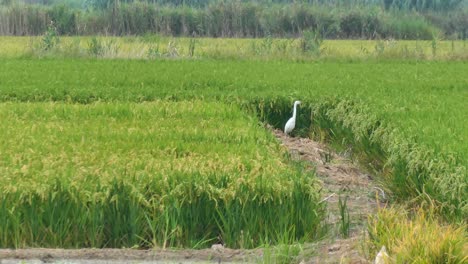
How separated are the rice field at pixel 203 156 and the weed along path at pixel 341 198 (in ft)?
0.53

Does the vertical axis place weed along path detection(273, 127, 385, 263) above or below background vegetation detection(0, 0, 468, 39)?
above

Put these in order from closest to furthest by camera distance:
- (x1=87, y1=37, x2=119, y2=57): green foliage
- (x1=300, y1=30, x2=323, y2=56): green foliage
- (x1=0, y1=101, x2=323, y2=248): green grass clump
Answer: (x1=0, y1=101, x2=323, y2=248): green grass clump < (x1=87, y1=37, x2=119, y2=57): green foliage < (x1=300, y1=30, x2=323, y2=56): green foliage

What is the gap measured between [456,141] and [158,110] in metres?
4.27

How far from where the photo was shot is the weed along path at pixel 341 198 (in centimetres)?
550

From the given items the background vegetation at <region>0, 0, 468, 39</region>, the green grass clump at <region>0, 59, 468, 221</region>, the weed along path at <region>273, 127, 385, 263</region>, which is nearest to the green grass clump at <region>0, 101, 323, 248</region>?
the weed along path at <region>273, 127, 385, 263</region>

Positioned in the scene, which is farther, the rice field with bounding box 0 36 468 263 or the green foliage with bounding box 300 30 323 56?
the green foliage with bounding box 300 30 323 56

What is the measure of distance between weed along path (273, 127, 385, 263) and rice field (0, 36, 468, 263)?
16cm

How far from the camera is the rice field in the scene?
19.9ft

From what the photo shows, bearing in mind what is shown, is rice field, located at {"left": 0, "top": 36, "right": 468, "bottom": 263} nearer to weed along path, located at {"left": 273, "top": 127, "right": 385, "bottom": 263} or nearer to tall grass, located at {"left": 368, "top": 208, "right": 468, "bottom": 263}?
tall grass, located at {"left": 368, "top": 208, "right": 468, "bottom": 263}

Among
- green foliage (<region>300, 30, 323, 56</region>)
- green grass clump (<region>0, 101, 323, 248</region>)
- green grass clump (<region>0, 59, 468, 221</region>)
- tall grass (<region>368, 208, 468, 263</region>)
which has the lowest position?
green foliage (<region>300, 30, 323, 56</region>)

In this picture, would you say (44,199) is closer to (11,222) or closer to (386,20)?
(11,222)

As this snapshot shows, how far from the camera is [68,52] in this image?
2164 cm

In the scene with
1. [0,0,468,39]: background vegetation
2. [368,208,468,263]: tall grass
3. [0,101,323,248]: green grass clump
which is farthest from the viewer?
[0,0,468,39]: background vegetation

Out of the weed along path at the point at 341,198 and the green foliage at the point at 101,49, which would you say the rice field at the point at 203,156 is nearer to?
the weed along path at the point at 341,198
